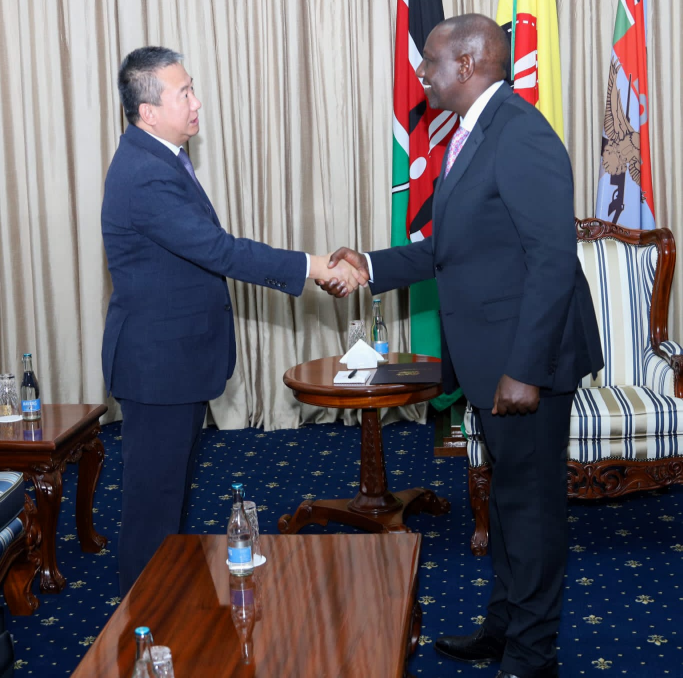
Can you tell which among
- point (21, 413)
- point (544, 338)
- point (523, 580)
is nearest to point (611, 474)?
point (523, 580)

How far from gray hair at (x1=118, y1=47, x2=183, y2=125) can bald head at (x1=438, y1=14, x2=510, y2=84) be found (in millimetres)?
818

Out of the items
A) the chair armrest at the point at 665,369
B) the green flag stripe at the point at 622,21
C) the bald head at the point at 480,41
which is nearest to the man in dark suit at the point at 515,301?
the bald head at the point at 480,41

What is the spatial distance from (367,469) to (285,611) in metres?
1.67

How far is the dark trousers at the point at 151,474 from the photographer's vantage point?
2.54 meters

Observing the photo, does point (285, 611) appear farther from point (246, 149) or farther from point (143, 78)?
point (246, 149)

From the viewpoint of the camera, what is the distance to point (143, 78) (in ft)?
8.20

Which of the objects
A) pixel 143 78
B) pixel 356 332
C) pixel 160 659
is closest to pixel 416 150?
pixel 356 332

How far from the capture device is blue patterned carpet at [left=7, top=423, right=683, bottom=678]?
259cm

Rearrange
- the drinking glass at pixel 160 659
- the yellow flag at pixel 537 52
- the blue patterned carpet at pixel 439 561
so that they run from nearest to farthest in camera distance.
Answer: the drinking glass at pixel 160 659
the blue patterned carpet at pixel 439 561
the yellow flag at pixel 537 52

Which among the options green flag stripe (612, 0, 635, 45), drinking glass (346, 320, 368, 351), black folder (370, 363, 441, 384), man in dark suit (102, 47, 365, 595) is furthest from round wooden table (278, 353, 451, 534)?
green flag stripe (612, 0, 635, 45)

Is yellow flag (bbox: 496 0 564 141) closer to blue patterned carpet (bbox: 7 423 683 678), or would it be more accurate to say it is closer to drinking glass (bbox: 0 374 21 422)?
blue patterned carpet (bbox: 7 423 683 678)

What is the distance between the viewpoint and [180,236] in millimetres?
2449

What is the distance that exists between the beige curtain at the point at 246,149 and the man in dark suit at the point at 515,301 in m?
2.77

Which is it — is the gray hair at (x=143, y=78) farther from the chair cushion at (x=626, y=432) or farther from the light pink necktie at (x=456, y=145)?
the chair cushion at (x=626, y=432)
